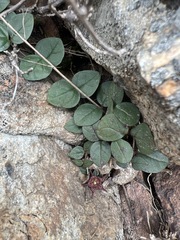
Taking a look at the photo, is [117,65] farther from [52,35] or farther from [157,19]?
[52,35]

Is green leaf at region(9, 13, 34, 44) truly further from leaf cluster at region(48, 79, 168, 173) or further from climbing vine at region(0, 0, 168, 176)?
leaf cluster at region(48, 79, 168, 173)

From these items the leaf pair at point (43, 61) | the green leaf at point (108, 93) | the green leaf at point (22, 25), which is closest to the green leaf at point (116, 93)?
the green leaf at point (108, 93)

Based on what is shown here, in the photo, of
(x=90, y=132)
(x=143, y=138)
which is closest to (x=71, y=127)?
(x=90, y=132)

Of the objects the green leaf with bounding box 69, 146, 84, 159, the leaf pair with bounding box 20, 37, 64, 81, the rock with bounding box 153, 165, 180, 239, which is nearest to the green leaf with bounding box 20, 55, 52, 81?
the leaf pair with bounding box 20, 37, 64, 81

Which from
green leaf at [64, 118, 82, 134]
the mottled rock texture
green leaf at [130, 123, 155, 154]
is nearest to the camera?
the mottled rock texture

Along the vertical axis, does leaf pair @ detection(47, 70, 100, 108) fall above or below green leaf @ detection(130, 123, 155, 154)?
above

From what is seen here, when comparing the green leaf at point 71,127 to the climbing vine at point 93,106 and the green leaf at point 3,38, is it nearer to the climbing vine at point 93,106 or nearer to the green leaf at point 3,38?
the climbing vine at point 93,106
